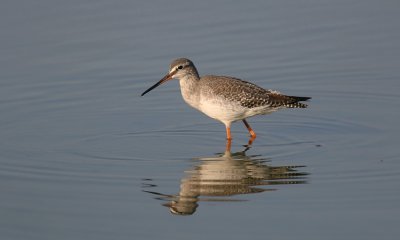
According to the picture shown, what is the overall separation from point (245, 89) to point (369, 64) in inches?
150

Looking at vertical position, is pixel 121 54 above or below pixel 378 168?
above

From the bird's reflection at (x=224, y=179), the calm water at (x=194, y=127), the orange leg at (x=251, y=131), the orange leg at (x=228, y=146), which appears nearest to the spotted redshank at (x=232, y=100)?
the orange leg at (x=251, y=131)

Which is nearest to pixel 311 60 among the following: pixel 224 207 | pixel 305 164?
pixel 305 164

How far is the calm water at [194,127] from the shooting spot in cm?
1177

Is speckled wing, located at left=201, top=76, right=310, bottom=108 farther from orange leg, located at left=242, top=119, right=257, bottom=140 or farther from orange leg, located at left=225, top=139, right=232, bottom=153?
orange leg, located at left=225, top=139, right=232, bottom=153

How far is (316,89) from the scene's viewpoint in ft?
58.9

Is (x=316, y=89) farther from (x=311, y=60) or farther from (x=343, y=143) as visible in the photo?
(x=343, y=143)

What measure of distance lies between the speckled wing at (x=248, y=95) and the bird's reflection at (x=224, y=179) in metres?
1.40

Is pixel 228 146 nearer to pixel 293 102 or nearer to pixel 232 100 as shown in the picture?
pixel 232 100

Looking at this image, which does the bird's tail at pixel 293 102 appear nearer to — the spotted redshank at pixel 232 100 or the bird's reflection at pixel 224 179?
the spotted redshank at pixel 232 100

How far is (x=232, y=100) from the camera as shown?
16.0 metres

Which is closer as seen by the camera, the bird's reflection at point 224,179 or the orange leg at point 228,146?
the bird's reflection at point 224,179

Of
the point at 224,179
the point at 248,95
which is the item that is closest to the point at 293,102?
the point at 248,95

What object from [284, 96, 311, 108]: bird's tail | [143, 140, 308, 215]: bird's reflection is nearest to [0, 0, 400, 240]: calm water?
[143, 140, 308, 215]: bird's reflection
